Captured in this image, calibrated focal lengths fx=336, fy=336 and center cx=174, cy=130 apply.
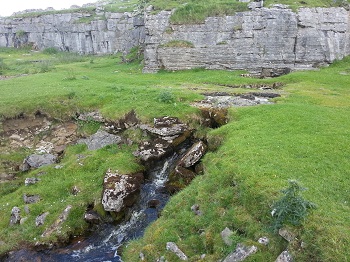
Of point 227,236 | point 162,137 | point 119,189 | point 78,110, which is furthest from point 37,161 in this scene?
point 227,236

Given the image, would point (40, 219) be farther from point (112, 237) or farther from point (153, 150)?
point (153, 150)

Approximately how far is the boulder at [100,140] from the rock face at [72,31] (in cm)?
4900

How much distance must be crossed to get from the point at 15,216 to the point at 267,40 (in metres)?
30.5

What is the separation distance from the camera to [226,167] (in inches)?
624

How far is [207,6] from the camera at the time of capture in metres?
39.8

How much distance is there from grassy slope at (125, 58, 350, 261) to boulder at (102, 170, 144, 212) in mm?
3210

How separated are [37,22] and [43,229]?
73629 millimetres

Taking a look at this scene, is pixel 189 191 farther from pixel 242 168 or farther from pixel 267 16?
pixel 267 16

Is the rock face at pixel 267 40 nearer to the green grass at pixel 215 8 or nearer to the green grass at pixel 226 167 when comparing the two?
the green grass at pixel 215 8

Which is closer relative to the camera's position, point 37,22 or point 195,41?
point 195,41

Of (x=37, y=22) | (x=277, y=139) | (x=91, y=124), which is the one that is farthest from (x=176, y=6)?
(x=37, y=22)

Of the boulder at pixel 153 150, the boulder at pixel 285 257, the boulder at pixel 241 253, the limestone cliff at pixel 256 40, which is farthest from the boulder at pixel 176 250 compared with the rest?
the limestone cliff at pixel 256 40

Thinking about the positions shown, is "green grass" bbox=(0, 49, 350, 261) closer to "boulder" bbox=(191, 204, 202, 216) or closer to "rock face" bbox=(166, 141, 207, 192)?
"boulder" bbox=(191, 204, 202, 216)

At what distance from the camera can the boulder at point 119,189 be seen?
1797cm
